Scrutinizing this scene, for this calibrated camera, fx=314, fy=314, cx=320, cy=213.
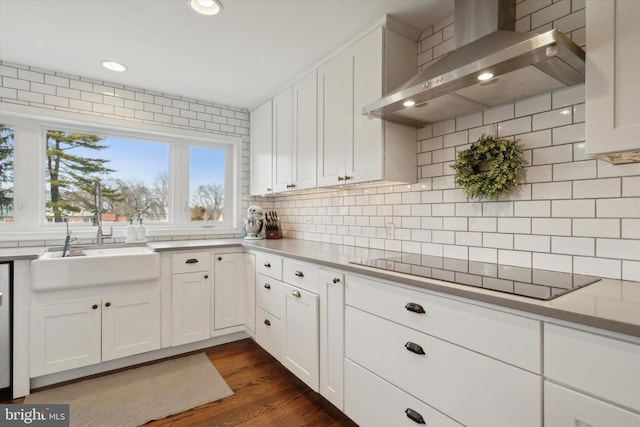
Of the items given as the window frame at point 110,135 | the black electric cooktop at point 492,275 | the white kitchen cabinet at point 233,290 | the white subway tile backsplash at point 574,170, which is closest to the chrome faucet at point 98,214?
the window frame at point 110,135

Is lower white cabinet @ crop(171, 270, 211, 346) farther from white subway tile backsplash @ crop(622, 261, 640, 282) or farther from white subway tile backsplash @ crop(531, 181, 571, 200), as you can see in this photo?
white subway tile backsplash @ crop(622, 261, 640, 282)

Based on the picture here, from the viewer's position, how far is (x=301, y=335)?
6.80ft

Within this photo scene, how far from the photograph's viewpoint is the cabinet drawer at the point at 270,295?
232 cm

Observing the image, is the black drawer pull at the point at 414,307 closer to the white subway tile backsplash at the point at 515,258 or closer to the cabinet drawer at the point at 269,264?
the white subway tile backsplash at the point at 515,258

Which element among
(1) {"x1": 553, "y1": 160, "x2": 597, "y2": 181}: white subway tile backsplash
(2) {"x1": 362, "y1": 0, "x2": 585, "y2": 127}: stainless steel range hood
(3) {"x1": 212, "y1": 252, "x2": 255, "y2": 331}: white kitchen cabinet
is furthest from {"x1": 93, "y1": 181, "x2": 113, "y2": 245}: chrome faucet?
(1) {"x1": 553, "y1": 160, "x2": 597, "y2": 181}: white subway tile backsplash

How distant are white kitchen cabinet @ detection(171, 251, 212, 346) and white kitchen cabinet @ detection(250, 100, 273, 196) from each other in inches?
35.9

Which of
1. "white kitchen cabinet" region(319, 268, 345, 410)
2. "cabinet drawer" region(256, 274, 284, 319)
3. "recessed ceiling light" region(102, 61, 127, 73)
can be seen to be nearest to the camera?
"white kitchen cabinet" region(319, 268, 345, 410)

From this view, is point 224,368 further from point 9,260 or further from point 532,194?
point 532,194

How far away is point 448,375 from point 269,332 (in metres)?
1.58

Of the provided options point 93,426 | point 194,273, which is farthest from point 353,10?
point 93,426

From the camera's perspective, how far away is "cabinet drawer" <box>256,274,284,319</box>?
2324mm

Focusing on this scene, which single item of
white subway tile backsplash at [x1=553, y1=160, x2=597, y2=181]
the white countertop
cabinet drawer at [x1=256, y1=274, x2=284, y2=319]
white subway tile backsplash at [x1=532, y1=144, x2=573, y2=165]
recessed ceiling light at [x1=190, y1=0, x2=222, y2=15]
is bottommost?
cabinet drawer at [x1=256, y1=274, x2=284, y2=319]

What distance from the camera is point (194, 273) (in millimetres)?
2713

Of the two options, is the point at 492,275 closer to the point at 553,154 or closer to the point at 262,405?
the point at 553,154
